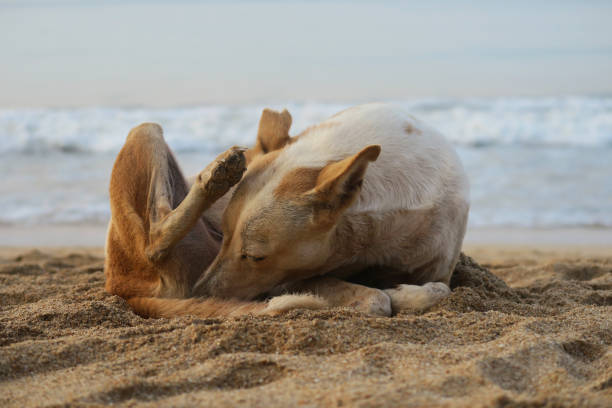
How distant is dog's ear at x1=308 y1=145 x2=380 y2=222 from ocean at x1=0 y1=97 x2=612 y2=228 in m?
5.16

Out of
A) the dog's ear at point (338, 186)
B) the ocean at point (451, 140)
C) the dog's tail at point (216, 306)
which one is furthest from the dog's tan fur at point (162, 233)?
the ocean at point (451, 140)

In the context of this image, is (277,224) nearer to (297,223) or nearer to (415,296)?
(297,223)

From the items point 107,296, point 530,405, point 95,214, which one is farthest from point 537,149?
point 530,405

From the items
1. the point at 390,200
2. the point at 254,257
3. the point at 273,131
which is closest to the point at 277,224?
the point at 254,257

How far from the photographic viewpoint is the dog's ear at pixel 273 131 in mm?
3984

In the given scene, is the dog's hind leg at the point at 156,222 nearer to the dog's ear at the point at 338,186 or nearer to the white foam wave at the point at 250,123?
the dog's ear at the point at 338,186

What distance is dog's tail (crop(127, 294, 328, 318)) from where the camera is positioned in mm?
3268

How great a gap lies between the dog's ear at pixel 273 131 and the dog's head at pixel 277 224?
0.25 metres

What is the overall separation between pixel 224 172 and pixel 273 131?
0.73 meters

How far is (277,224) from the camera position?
3.38 meters

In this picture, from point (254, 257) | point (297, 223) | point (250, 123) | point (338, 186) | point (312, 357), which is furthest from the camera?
point (250, 123)

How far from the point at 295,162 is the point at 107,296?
1348 mm

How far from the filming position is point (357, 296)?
3525 mm

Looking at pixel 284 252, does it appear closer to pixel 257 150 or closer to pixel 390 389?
pixel 257 150
